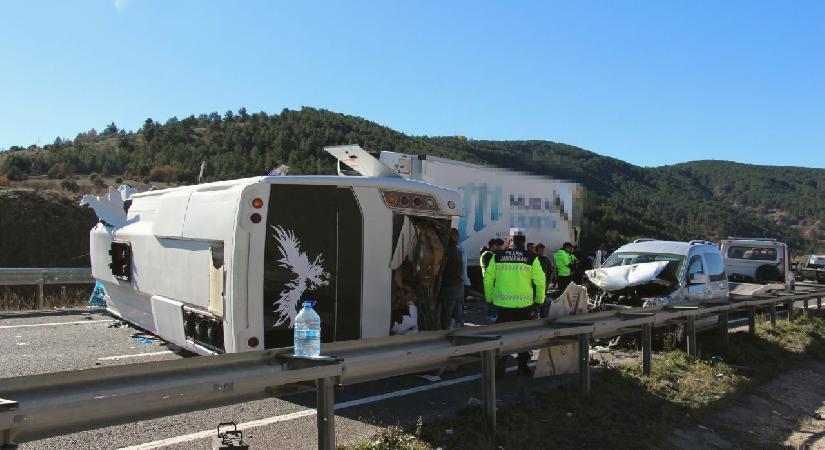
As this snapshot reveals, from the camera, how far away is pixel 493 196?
16906mm

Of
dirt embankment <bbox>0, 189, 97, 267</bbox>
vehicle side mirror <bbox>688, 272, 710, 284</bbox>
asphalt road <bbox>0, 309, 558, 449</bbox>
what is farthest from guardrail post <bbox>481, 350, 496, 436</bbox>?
dirt embankment <bbox>0, 189, 97, 267</bbox>

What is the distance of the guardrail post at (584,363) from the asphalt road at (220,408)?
2.01 ft

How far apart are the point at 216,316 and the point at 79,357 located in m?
2.95

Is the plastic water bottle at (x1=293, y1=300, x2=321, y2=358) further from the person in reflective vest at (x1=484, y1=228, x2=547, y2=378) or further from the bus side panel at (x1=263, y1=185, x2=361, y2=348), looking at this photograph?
the person in reflective vest at (x1=484, y1=228, x2=547, y2=378)

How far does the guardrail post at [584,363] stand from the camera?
6605mm

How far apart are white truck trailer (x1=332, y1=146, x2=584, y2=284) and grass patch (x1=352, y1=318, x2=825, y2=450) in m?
6.22

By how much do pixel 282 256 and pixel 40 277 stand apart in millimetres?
9006

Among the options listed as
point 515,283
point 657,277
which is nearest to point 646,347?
point 515,283

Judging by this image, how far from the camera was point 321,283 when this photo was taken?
21.1ft

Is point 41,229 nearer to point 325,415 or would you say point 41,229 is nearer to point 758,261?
point 758,261

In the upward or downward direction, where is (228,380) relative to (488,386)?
upward

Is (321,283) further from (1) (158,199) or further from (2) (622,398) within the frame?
(2) (622,398)

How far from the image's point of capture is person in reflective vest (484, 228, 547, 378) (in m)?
7.75

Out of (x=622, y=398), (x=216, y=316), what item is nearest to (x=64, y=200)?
(x=216, y=316)
